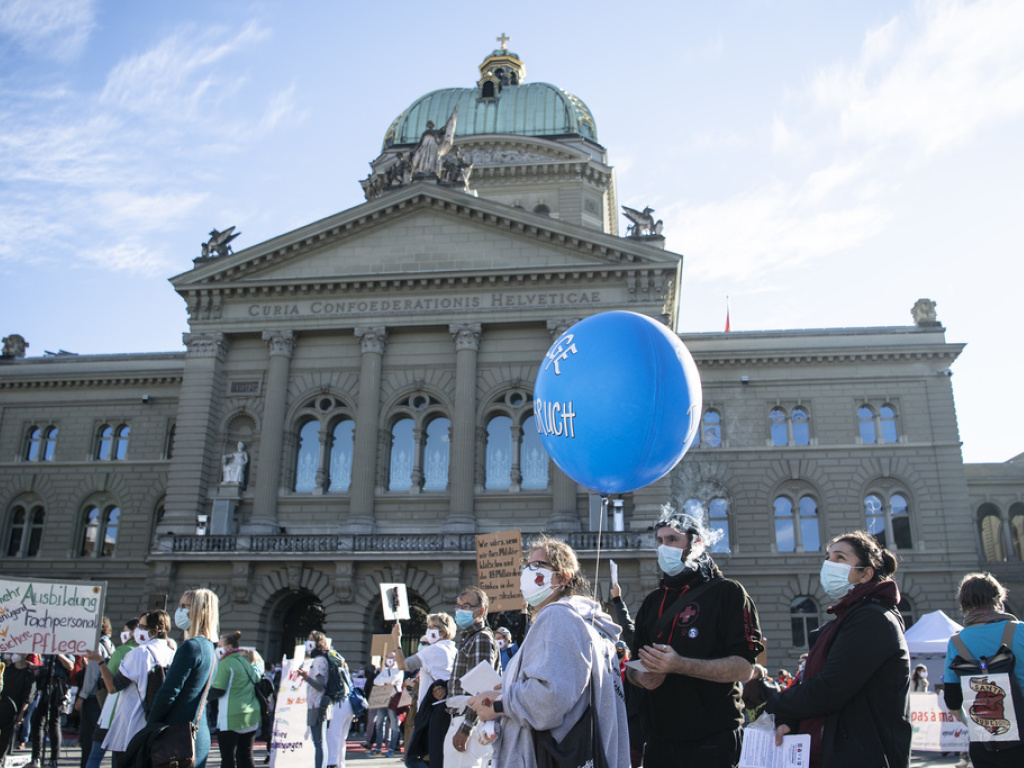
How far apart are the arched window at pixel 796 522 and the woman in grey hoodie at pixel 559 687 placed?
1178 inches

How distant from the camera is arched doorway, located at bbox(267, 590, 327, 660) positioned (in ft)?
96.8

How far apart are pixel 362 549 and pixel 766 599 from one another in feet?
47.7

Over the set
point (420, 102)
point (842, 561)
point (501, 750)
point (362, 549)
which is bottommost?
point (501, 750)

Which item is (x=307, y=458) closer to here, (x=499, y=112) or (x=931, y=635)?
(x=931, y=635)

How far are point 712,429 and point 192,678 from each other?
29.9m

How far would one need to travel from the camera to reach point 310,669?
12008 mm

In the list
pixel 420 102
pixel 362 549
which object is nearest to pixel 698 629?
pixel 362 549

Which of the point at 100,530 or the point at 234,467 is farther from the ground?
the point at 234,467

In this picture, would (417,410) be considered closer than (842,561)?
No

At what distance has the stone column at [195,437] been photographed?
30203 millimetres

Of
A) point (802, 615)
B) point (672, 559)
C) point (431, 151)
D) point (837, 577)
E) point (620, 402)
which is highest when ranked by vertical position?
point (431, 151)

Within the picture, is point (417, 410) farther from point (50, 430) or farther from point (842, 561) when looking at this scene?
point (842, 561)

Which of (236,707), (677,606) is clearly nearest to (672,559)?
(677,606)

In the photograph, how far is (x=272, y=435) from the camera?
3061cm
